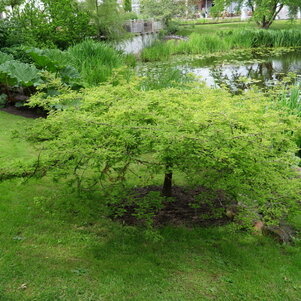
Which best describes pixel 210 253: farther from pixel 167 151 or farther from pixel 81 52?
pixel 81 52

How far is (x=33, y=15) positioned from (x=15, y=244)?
11096 millimetres

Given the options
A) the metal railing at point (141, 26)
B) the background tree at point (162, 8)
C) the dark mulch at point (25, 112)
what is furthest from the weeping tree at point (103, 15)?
the background tree at point (162, 8)

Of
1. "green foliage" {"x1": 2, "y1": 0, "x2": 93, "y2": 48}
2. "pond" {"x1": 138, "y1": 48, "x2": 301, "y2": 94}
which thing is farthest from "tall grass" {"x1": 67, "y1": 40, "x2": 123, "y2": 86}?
"pond" {"x1": 138, "y1": 48, "x2": 301, "y2": 94}

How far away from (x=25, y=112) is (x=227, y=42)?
1495 centimetres

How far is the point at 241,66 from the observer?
1570cm

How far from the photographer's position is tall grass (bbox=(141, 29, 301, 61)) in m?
18.6

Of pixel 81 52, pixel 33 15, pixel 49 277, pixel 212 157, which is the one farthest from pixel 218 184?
pixel 33 15

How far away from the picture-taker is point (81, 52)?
419 inches

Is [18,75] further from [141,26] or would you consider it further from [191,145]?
[141,26]

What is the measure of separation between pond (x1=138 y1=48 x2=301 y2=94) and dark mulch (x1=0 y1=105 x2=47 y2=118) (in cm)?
498

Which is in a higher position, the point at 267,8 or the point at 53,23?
the point at 53,23

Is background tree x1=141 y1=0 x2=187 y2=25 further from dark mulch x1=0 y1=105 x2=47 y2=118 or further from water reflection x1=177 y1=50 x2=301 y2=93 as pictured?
dark mulch x1=0 y1=105 x2=47 y2=118

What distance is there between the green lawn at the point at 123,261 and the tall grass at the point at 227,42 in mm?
14700

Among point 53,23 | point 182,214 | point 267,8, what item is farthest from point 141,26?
point 182,214
